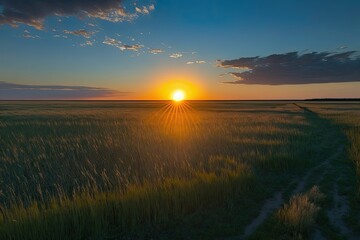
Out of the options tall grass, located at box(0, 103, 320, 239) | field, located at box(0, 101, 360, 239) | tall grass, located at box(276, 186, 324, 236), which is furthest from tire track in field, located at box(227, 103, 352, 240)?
tall grass, located at box(0, 103, 320, 239)

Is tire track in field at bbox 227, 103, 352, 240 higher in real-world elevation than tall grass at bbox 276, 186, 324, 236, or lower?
lower

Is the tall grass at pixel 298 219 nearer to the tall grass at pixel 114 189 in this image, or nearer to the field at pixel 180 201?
the field at pixel 180 201

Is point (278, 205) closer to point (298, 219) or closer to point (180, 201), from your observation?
point (298, 219)

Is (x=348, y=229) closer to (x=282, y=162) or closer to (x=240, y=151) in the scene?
(x=282, y=162)

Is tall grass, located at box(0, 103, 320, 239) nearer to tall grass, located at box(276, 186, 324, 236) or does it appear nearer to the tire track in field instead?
the tire track in field

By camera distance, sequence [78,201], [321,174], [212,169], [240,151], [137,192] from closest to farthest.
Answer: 1. [78,201]
2. [137,192]
3. [212,169]
4. [321,174]
5. [240,151]

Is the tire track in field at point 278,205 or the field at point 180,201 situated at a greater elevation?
the field at point 180,201

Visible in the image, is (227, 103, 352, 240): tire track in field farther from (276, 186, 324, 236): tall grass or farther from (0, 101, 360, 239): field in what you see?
(276, 186, 324, 236): tall grass

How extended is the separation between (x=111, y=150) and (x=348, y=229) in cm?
921

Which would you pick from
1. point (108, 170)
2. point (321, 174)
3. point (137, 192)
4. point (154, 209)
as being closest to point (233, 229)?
point (154, 209)

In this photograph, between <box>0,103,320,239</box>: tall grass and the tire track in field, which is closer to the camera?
<box>0,103,320,239</box>: tall grass

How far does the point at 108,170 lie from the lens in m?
9.78

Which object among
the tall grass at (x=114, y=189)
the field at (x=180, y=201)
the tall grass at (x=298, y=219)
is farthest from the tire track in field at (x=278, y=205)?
the tall grass at (x=114, y=189)

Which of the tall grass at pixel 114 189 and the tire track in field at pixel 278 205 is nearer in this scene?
the tall grass at pixel 114 189
